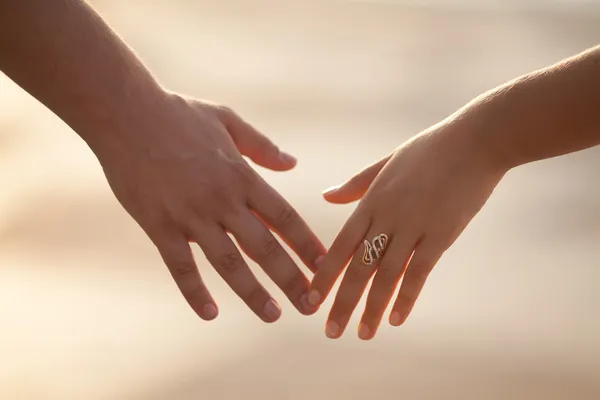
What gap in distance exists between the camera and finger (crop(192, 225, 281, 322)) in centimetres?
109

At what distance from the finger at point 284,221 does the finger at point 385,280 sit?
0.41ft

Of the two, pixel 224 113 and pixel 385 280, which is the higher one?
pixel 224 113

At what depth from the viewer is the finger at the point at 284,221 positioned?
1.13 meters

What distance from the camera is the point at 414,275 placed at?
1.06 metres

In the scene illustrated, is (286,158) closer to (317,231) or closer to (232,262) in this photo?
(232,262)

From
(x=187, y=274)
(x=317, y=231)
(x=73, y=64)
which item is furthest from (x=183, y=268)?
(x=317, y=231)

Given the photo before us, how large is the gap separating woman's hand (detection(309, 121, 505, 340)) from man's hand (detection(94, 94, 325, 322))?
0.28 ft

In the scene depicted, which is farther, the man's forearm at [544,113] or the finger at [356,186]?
the finger at [356,186]

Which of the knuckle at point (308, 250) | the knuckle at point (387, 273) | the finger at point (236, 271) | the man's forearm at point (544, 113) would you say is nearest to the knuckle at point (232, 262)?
the finger at point (236, 271)

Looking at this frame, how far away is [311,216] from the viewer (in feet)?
5.28

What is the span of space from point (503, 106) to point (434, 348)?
491 mm

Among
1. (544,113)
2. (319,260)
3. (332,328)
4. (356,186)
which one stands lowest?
(332,328)

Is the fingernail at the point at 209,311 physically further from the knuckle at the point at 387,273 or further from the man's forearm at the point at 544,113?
the man's forearm at the point at 544,113

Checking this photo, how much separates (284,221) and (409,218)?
0.21 metres
